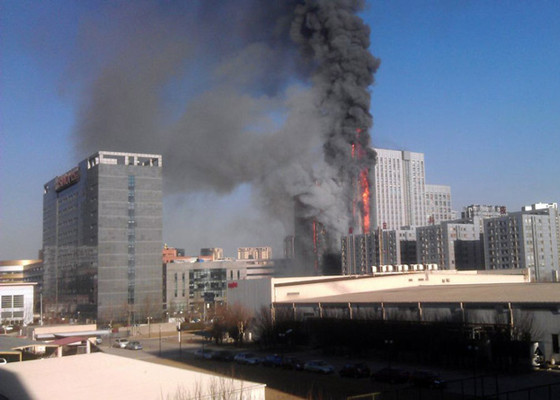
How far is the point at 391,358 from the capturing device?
91.8 feet

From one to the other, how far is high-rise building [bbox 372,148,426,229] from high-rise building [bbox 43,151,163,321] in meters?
67.6

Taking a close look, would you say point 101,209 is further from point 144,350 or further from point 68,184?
point 144,350

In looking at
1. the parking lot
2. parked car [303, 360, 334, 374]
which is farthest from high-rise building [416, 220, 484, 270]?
parked car [303, 360, 334, 374]

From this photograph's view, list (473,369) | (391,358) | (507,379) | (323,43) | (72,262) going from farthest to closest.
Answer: (72,262), (323,43), (391,358), (473,369), (507,379)

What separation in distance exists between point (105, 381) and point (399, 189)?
393 feet

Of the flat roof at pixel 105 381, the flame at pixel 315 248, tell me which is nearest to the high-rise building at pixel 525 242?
the flame at pixel 315 248

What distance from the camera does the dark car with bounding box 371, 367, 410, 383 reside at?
2175cm

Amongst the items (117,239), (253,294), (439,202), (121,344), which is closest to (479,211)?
(439,202)

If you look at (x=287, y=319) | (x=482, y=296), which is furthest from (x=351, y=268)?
(x=482, y=296)

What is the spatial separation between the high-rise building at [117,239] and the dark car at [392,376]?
139ft

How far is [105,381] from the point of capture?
625 inches

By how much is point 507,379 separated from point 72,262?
59465 mm

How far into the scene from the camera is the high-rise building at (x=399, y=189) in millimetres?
128125

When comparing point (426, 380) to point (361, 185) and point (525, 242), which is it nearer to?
point (361, 185)
